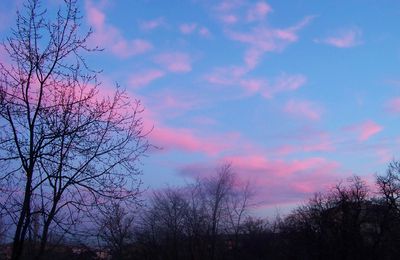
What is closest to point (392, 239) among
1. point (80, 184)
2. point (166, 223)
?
point (166, 223)

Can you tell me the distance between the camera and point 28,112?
11.2 meters

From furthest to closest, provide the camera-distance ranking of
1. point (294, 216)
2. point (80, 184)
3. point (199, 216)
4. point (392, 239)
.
Result: point (294, 216)
point (199, 216)
point (392, 239)
point (80, 184)

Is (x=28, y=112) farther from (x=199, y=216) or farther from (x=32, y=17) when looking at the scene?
(x=199, y=216)

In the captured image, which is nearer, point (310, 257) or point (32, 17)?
point (32, 17)

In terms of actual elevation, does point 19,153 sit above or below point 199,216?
below

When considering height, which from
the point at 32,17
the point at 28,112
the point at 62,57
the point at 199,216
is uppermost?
→ the point at 199,216

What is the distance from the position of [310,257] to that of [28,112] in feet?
187

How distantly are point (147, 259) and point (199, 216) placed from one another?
9.06m

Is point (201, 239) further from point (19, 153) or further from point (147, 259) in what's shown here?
point (19, 153)

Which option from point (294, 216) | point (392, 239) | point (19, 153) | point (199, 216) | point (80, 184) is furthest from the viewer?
point (294, 216)

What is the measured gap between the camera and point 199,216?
68.2 meters

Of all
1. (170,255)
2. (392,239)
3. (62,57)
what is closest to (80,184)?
(62,57)

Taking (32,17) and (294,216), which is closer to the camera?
(32,17)

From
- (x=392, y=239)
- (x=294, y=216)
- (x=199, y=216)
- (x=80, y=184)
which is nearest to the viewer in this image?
(x=80, y=184)
